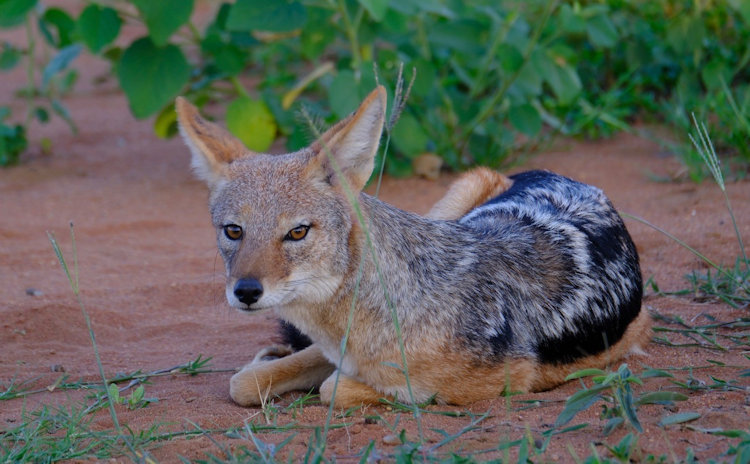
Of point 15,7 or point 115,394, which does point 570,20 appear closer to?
point 15,7

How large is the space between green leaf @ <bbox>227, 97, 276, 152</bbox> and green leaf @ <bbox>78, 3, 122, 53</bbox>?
45.7 inches

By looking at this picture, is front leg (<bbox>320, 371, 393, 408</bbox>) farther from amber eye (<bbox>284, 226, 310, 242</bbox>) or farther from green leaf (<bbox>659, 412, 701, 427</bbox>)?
green leaf (<bbox>659, 412, 701, 427</bbox>)

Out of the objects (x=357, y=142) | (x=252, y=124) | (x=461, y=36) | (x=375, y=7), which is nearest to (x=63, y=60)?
(x=252, y=124)

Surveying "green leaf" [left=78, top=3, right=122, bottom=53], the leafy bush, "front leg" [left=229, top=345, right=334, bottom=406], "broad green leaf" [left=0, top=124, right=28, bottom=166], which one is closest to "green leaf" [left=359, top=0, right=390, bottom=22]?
the leafy bush

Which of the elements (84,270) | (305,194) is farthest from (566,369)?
(84,270)

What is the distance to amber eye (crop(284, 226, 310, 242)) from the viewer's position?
13.1ft

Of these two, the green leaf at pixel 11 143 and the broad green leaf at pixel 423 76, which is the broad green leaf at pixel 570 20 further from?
the green leaf at pixel 11 143

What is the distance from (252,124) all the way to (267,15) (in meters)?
1.27

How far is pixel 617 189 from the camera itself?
306 inches

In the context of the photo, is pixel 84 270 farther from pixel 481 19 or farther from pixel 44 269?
pixel 481 19

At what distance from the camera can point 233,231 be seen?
407 centimetres

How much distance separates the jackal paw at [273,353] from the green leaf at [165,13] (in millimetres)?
3347

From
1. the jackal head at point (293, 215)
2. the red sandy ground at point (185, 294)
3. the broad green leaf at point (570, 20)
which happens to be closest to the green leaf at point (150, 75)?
the red sandy ground at point (185, 294)

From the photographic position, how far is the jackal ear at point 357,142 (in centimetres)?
405
